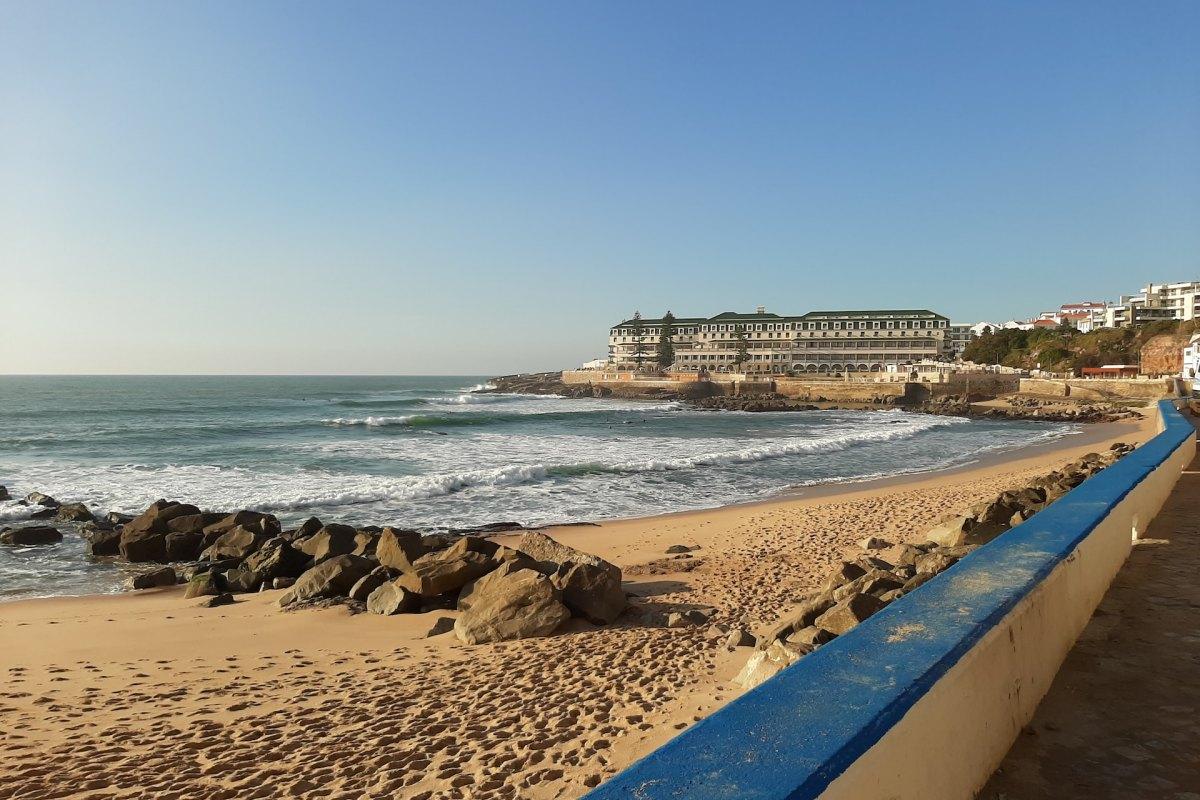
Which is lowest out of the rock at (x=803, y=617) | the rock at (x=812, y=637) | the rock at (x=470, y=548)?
the rock at (x=470, y=548)

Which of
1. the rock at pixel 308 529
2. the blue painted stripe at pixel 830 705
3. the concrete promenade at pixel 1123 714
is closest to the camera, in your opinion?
the blue painted stripe at pixel 830 705

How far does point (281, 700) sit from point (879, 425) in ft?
144

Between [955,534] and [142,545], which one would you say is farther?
[142,545]

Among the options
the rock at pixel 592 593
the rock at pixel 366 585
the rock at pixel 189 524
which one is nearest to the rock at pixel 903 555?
the rock at pixel 592 593

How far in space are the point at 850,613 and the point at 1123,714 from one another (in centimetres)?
201

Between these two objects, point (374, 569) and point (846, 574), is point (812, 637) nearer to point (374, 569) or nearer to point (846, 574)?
point (846, 574)

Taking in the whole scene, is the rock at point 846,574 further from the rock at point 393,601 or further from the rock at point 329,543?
the rock at point 329,543

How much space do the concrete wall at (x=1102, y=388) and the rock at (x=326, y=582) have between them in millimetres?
63058

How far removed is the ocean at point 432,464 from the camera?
1741cm

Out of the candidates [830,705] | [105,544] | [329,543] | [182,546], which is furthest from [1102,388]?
[830,705]

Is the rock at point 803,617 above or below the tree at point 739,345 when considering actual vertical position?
below

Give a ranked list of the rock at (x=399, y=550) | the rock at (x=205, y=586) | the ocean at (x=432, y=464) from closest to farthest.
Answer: the rock at (x=399, y=550) < the rock at (x=205, y=586) < the ocean at (x=432, y=464)

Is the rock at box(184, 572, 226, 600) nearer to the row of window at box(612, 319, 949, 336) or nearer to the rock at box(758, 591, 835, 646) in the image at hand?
the rock at box(758, 591, 835, 646)

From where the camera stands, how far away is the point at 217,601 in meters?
9.84
